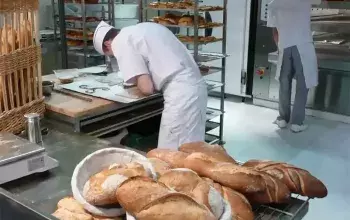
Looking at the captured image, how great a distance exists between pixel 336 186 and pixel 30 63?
254 cm

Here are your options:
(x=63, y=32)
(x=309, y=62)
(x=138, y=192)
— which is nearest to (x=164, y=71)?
(x=138, y=192)

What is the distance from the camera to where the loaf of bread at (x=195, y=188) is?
3.14ft

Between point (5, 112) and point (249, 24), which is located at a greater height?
point (249, 24)

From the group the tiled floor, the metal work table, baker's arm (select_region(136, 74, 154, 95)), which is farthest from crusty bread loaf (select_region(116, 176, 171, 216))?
the tiled floor

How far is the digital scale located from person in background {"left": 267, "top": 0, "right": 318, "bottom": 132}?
11.5 feet

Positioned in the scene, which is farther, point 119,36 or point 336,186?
point 336,186

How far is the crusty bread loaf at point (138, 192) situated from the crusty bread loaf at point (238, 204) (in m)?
0.18

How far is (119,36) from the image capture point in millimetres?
2533

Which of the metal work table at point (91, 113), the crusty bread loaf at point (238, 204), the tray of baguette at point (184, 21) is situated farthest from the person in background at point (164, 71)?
the crusty bread loaf at point (238, 204)

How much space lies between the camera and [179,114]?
2.53 meters

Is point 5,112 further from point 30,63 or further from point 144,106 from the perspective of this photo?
point 144,106

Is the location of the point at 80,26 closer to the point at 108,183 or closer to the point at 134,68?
the point at 134,68

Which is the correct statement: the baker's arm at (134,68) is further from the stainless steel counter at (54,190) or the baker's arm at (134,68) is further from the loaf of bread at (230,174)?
the loaf of bread at (230,174)

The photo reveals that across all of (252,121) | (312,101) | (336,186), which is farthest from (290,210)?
(312,101)
